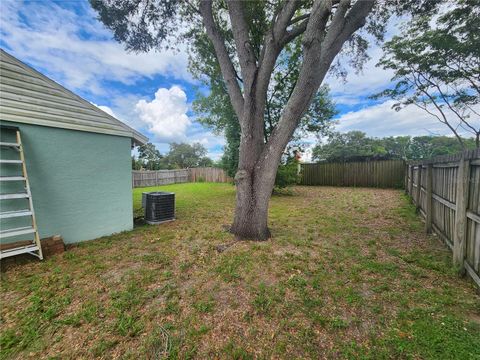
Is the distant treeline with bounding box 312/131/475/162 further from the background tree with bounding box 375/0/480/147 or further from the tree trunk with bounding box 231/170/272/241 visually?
the tree trunk with bounding box 231/170/272/241

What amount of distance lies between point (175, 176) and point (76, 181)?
48.0ft

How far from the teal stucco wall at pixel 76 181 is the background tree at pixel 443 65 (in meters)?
10.6

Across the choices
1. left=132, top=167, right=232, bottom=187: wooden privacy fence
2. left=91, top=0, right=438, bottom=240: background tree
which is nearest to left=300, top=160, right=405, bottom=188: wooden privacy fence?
left=132, top=167, right=232, bottom=187: wooden privacy fence

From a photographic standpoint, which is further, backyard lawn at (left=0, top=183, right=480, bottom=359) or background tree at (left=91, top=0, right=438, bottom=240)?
background tree at (left=91, top=0, right=438, bottom=240)

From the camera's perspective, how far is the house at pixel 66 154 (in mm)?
3146

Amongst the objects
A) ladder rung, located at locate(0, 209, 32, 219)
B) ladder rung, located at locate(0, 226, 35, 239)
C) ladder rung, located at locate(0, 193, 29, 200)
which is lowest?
ladder rung, located at locate(0, 226, 35, 239)

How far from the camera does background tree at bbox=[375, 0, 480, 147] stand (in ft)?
22.6

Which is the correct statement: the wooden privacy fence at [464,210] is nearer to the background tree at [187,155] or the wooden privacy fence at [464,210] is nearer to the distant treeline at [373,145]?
the distant treeline at [373,145]

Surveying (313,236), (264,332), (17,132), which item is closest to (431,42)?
(313,236)

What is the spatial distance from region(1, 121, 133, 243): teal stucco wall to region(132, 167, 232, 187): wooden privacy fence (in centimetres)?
1104

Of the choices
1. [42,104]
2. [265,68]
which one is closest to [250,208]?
[265,68]

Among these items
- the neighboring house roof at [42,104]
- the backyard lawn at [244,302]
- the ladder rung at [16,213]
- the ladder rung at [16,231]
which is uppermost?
the neighboring house roof at [42,104]

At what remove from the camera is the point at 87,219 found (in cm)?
379

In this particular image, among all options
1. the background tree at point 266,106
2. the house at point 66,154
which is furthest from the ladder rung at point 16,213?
the background tree at point 266,106
